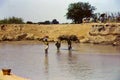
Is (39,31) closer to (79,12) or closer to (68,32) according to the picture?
(68,32)

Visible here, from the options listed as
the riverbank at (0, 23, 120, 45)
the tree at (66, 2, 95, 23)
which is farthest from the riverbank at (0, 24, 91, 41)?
the tree at (66, 2, 95, 23)

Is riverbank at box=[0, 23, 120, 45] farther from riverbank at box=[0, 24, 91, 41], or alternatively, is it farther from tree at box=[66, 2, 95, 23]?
tree at box=[66, 2, 95, 23]

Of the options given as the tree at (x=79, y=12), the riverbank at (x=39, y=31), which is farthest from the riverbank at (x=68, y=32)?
the tree at (x=79, y=12)

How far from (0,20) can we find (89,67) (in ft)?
162

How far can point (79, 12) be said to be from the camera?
6994 cm

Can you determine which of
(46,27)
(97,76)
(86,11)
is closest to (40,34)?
(46,27)

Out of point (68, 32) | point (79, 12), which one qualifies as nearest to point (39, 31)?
point (68, 32)

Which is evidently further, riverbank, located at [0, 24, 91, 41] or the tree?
the tree

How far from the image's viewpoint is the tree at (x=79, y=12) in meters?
70.0

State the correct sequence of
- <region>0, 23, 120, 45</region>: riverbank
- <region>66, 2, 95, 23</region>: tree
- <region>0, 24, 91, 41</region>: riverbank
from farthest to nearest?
<region>66, 2, 95, 23</region>: tree → <region>0, 24, 91, 41</region>: riverbank → <region>0, 23, 120, 45</region>: riverbank

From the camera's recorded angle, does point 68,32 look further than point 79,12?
No

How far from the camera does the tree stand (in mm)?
70000

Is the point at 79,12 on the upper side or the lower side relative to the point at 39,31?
upper

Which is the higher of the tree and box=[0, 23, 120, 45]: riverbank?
the tree
